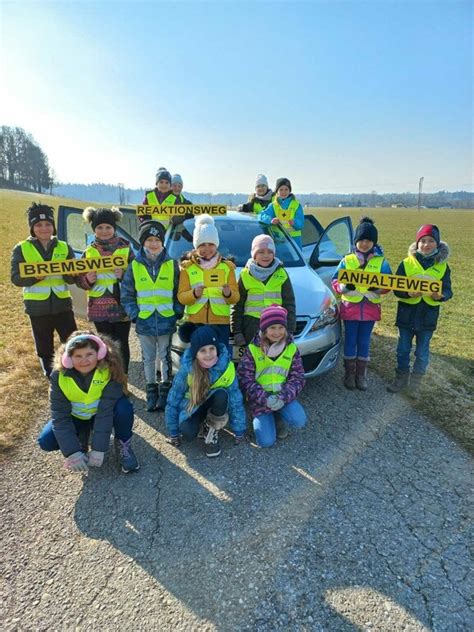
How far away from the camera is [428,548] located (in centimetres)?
241

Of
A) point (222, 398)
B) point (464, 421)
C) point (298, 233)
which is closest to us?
point (222, 398)

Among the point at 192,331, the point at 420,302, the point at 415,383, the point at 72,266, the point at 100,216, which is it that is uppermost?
the point at 100,216

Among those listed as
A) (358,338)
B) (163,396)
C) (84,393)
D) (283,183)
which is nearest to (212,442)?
(163,396)

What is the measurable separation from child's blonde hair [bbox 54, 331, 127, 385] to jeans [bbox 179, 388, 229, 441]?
2.07ft

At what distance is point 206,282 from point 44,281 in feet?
5.39

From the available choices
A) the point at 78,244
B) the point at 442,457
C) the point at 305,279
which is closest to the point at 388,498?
the point at 442,457

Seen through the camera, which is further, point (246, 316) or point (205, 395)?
point (246, 316)

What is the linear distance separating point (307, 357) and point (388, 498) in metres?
1.44

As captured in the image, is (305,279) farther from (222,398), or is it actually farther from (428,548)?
(428,548)

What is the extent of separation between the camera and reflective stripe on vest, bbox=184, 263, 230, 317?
11.8 ft

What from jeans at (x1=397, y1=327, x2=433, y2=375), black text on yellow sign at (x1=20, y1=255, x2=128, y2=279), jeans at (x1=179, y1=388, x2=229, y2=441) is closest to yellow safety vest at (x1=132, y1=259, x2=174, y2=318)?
black text on yellow sign at (x1=20, y1=255, x2=128, y2=279)

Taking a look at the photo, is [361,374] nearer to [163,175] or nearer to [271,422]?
[271,422]

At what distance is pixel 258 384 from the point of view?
3441 mm

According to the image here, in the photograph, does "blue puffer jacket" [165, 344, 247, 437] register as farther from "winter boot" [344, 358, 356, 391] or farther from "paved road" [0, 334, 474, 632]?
"winter boot" [344, 358, 356, 391]
